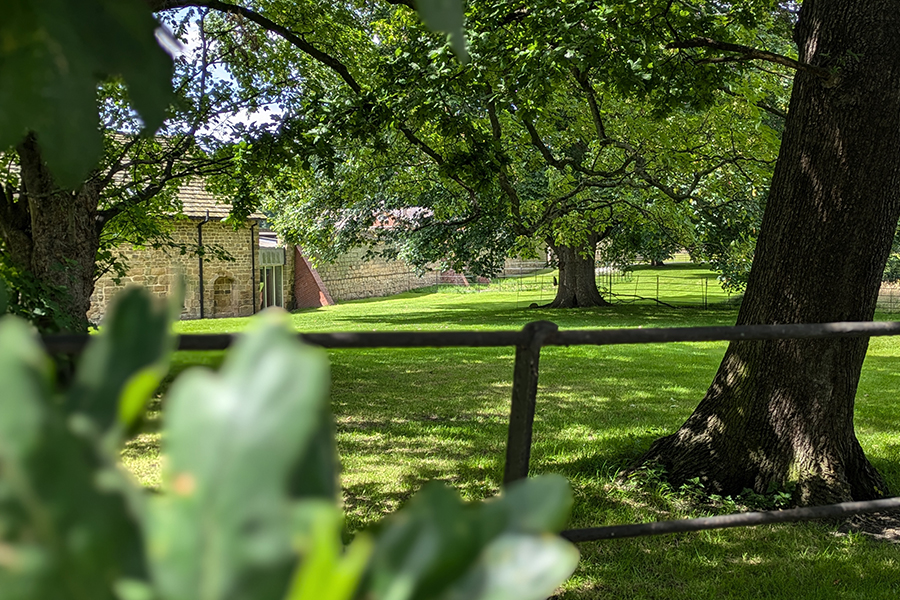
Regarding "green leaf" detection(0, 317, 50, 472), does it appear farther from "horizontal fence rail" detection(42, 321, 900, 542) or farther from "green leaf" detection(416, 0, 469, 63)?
"horizontal fence rail" detection(42, 321, 900, 542)

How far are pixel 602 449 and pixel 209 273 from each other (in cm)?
1837

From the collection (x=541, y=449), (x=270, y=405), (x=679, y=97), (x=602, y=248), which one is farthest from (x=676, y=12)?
(x=602, y=248)

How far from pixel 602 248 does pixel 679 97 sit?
19686 millimetres

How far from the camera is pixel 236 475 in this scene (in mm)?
266

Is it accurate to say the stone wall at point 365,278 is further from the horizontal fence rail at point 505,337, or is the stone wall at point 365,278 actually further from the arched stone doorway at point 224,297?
the horizontal fence rail at point 505,337

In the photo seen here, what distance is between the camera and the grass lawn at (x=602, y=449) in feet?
11.8

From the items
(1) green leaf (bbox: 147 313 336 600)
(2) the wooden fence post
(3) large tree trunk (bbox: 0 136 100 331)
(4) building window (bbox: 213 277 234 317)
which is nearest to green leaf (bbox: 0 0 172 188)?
(1) green leaf (bbox: 147 313 336 600)

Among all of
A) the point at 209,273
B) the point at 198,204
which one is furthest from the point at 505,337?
the point at 209,273

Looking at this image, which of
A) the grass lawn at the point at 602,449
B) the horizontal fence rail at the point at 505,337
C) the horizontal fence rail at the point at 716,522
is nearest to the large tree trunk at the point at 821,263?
the grass lawn at the point at 602,449

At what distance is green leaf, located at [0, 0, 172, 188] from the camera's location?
0.43m

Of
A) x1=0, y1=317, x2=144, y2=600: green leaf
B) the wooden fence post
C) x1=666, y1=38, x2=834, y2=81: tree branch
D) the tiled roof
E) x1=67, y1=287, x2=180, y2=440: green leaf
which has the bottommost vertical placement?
the wooden fence post

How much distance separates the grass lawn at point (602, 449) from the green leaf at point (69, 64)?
0.58ft

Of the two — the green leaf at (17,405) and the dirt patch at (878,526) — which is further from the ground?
the green leaf at (17,405)

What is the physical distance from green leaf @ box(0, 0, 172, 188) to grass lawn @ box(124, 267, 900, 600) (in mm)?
177
